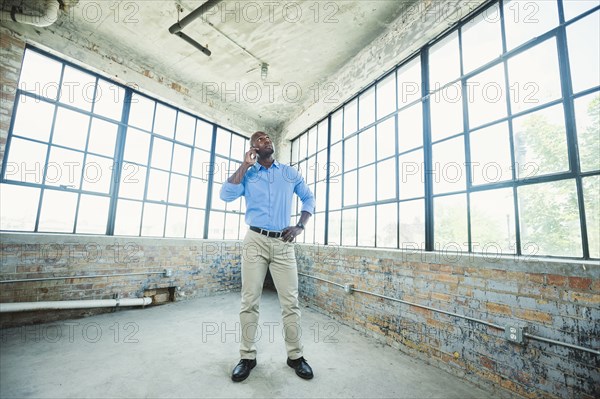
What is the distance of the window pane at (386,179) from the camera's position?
9.34 feet

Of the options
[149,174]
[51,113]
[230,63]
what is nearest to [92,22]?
[51,113]

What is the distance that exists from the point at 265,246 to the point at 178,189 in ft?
9.31

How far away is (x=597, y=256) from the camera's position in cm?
151

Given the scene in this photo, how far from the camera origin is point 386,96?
314 centimetres

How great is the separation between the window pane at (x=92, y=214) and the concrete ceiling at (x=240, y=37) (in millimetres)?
1929

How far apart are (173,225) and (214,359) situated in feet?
8.46

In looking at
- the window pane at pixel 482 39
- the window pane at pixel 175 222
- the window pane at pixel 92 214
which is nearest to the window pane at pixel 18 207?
the window pane at pixel 92 214

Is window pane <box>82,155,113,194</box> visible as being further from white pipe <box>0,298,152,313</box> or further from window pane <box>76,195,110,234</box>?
white pipe <box>0,298,152,313</box>

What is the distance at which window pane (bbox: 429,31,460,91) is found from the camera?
242 centimetres

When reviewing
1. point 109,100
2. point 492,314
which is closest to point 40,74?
point 109,100

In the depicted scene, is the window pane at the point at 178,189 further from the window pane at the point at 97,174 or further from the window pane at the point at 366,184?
the window pane at the point at 366,184

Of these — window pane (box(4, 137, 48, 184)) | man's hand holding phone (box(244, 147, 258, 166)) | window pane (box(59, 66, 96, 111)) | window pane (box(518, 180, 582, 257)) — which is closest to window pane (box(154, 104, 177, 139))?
window pane (box(59, 66, 96, 111))

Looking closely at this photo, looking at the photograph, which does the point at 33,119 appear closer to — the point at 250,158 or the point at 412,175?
the point at 250,158

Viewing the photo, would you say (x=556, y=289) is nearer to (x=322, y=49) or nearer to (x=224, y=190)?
(x=224, y=190)
